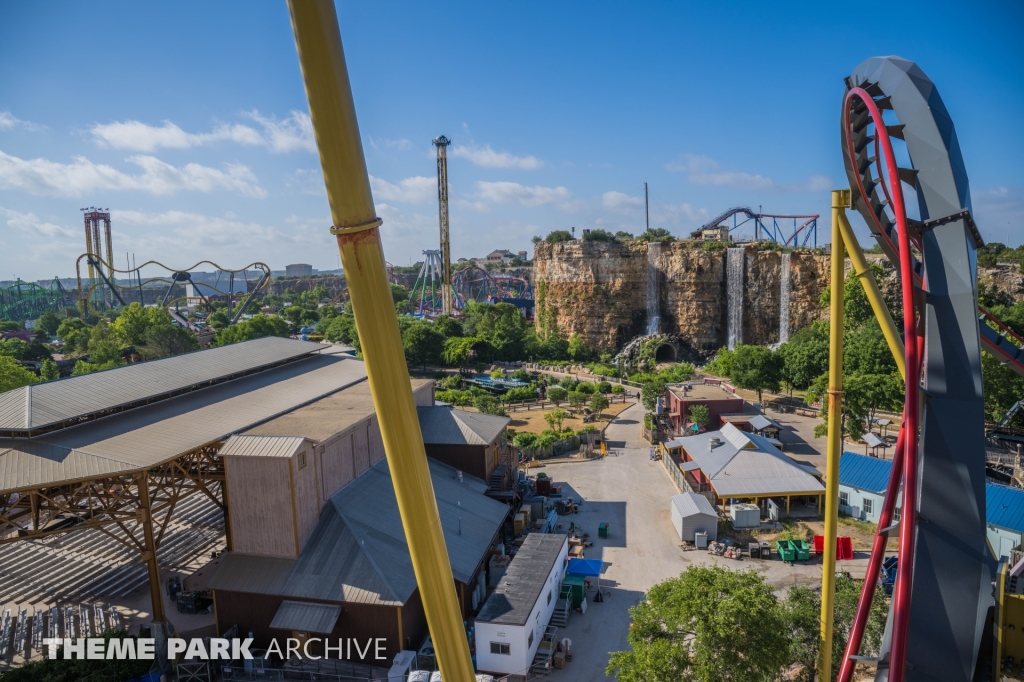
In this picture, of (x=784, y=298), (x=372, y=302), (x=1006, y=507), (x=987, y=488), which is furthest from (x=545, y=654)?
(x=784, y=298)

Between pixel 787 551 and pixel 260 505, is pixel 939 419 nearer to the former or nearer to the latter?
pixel 787 551

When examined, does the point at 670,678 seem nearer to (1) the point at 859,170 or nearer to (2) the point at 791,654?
(2) the point at 791,654

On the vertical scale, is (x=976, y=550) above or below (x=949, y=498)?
below

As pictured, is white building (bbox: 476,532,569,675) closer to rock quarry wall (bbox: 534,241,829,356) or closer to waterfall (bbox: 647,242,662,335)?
rock quarry wall (bbox: 534,241,829,356)

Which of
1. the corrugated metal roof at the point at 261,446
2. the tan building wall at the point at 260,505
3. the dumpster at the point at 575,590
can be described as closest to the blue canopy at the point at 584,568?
the dumpster at the point at 575,590

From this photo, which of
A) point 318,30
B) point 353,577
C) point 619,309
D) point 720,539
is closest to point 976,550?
point 318,30

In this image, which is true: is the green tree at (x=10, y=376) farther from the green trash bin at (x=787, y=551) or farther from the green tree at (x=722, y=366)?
the green tree at (x=722, y=366)

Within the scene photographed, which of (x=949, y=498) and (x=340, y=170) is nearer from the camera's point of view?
(x=340, y=170)
